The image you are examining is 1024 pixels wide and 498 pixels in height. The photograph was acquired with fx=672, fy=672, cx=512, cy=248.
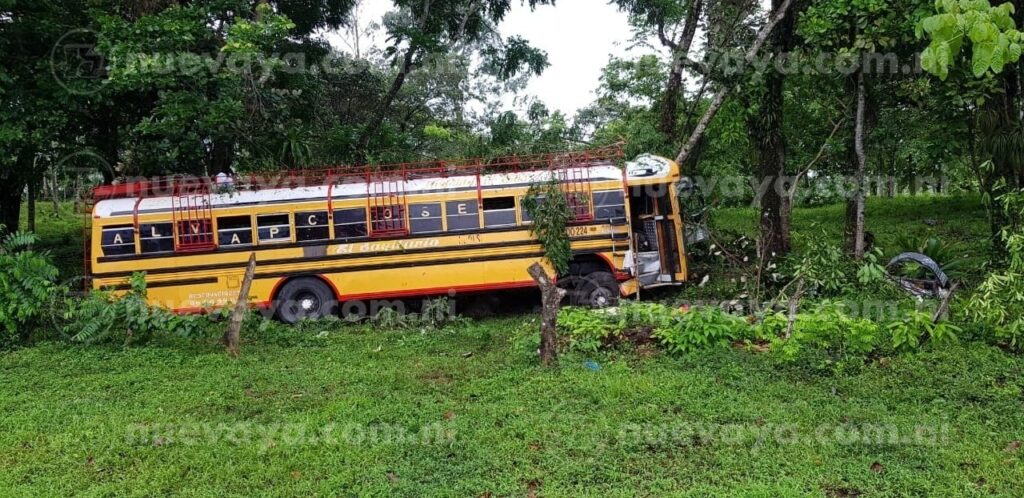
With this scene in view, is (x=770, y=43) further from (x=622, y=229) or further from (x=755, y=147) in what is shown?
(x=622, y=229)

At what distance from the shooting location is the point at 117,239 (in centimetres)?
984

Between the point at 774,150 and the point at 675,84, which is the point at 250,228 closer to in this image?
the point at 675,84

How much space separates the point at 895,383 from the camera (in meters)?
5.82

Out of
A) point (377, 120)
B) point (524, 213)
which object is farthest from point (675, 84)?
point (377, 120)

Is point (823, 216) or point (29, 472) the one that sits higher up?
point (823, 216)

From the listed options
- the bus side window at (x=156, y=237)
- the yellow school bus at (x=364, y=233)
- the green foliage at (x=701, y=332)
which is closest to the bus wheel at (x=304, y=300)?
the yellow school bus at (x=364, y=233)

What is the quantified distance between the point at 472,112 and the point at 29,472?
24249 mm

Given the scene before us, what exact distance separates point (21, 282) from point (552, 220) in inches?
261

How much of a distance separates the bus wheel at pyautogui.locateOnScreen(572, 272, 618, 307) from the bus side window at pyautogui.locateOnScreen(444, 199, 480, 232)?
1825mm

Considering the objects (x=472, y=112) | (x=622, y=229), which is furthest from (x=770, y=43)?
(x=472, y=112)

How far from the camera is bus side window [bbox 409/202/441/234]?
9.96 metres

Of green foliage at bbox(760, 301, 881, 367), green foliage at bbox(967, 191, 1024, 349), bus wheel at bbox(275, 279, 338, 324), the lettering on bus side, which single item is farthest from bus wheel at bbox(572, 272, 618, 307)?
green foliage at bbox(967, 191, 1024, 349)

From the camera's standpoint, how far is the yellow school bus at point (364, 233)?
32.4ft

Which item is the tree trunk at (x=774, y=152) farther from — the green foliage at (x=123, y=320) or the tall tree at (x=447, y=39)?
the green foliage at (x=123, y=320)
